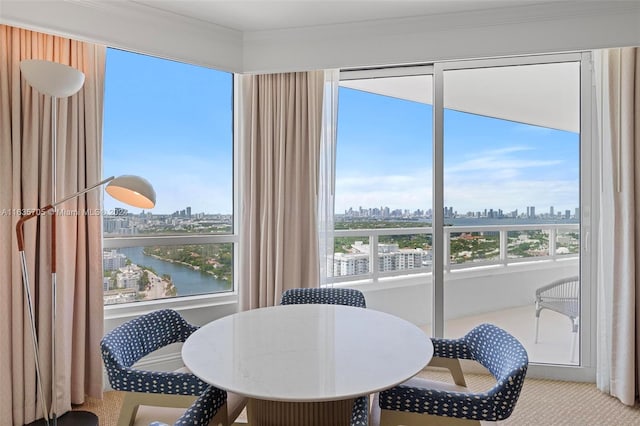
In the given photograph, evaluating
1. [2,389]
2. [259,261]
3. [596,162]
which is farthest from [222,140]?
[596,162]

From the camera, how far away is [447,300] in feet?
10.1

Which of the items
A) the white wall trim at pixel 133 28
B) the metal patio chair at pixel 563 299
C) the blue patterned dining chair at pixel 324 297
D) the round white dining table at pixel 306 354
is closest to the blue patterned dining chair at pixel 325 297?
the blue patterned dining chair at pixel 324 297

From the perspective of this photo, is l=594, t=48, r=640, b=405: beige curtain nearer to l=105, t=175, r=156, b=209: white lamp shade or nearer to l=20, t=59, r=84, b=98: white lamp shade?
l=105, t=175, r=156, b=209: white lamp shade

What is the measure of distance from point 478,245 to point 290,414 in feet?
6.94

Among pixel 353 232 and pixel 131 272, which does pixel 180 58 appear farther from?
pixel 353 232

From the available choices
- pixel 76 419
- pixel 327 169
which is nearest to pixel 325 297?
pixel 327 169

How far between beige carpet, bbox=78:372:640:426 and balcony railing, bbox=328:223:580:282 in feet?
2.95

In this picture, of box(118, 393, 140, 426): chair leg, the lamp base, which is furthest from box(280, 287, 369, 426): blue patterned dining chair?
the lamp base

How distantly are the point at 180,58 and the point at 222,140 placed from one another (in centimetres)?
71

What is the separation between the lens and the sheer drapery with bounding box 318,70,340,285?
308cm

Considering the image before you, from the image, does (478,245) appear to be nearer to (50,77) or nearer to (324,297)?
(324,297)

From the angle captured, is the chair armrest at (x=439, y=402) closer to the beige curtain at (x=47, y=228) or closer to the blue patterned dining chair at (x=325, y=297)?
the blue patterned dining chair at (x=325, y=297)

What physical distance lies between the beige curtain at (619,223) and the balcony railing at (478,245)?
278 mm

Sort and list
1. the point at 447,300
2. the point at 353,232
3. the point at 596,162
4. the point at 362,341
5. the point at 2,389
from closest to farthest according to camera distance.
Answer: the point at 362,341, the point at 2,389, the point at 596,162, the point at 447,300, the point at 353,232
